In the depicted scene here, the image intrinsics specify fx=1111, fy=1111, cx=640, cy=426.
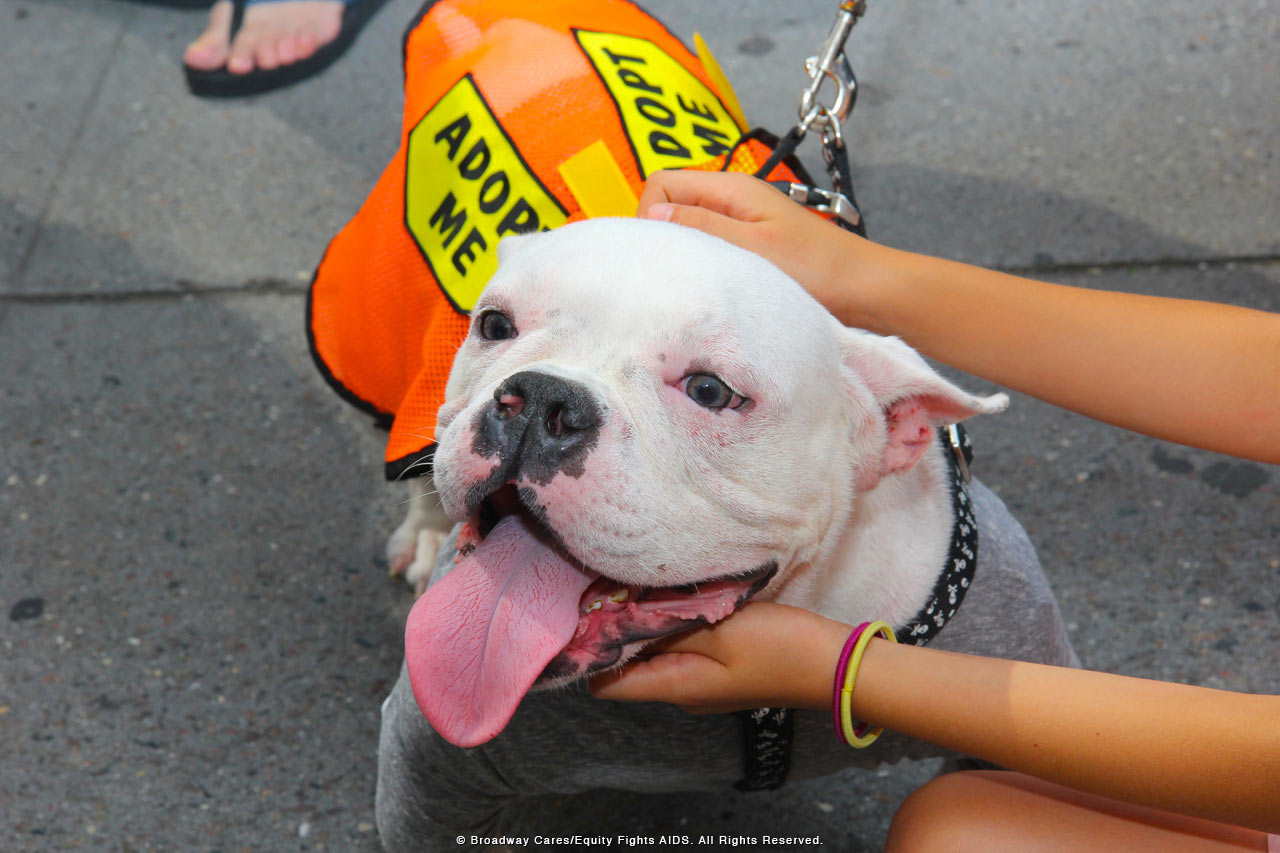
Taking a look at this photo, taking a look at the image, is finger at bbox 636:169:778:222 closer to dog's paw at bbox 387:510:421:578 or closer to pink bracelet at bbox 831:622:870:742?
pink bracelet at bbox 831:622:870:742

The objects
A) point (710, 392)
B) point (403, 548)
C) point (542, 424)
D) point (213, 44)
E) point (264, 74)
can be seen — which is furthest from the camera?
point (213, 44)

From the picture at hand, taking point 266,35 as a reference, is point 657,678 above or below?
above

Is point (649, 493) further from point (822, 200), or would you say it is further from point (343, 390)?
point (343, 390)

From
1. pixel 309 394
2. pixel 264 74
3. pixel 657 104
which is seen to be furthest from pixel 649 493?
pixel 264 74

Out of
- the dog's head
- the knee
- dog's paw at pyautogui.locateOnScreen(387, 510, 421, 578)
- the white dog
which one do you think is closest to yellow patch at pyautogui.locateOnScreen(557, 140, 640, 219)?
the white dog

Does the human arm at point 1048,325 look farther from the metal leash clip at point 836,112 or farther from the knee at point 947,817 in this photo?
the knee at point 947,817

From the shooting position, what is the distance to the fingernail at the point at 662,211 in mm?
1967

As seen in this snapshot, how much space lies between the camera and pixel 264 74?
4.77m

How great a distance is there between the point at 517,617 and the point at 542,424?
0.96ft

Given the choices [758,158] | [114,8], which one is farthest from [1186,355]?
[114,8]

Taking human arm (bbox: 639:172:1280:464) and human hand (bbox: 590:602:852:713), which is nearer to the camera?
human hand (bbox: 590:602:852:713)

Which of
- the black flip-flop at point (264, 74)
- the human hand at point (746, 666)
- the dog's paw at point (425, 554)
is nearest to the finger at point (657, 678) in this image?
the human hand at point (746, 666)

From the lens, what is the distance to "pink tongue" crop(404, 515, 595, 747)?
156 cm

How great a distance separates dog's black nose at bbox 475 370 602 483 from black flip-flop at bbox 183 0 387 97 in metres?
3.81
